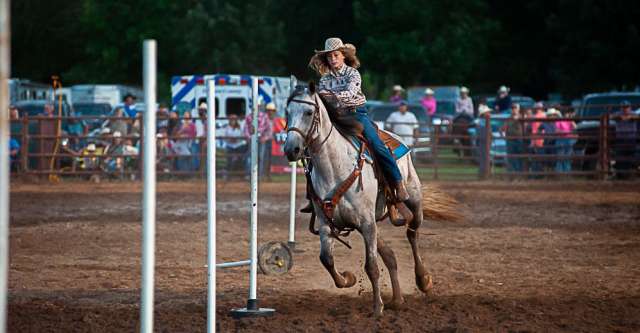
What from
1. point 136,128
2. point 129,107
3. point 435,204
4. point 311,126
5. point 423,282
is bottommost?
point 423,282

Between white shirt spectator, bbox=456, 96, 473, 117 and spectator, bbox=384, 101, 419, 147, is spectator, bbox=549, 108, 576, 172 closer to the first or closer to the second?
spectator, bbox=384, 101, 419, 147

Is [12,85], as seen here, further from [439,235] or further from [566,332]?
[566,332]

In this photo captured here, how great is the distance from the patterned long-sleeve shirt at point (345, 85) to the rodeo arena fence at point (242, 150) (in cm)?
1493

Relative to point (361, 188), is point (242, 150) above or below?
above

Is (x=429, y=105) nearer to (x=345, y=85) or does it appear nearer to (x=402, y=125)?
(x=402, y=125)

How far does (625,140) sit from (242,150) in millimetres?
9213

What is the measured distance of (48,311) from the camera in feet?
25.4

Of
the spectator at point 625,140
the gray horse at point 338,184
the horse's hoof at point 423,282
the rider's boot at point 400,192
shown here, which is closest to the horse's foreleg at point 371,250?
the gray horse at point 338,184

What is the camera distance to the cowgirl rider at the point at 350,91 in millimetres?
8469

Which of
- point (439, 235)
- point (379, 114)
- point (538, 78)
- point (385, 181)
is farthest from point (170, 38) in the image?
point (385, 181)

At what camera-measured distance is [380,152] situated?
27.7 feet

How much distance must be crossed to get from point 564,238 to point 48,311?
7.60m

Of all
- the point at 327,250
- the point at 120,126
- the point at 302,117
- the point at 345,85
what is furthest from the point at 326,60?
the point at 120,126

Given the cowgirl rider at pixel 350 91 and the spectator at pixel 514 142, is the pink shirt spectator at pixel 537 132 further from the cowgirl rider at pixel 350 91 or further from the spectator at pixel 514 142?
the cowgirl rider at pixel 350 91
